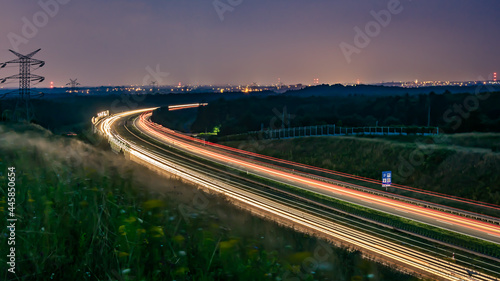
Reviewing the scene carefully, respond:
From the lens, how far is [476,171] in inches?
1323

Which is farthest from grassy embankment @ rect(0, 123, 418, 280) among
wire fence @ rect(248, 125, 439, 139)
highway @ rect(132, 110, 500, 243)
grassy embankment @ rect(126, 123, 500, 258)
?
wire fence @ rect(248, 125, 439, 139)

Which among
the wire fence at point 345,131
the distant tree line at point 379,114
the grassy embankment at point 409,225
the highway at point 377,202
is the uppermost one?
the distant tree line at point 379,114

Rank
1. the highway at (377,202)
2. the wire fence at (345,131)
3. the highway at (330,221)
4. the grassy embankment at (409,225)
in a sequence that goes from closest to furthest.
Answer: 1. the highway at (330,221)
2. the grassy embankment at (409,225)
3. the highway at (377,202)
4. the wire fence at (345,131)

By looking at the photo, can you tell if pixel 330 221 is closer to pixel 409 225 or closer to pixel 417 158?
pixel 409 225

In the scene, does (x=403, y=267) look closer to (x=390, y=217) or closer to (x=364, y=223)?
(x=364, y=223)

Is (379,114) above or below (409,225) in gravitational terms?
above

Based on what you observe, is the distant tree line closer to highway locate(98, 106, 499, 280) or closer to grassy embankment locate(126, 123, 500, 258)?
highway locate(98, 106, 499, 280)

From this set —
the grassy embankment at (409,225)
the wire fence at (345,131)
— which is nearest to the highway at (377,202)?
the grassy embankment at (409,225)

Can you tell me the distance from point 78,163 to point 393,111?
326 feet

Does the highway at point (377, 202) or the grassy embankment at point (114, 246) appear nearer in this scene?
the grassy embankment at point (114, 246)

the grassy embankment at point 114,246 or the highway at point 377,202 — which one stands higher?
the grassy embankment at point 114,246

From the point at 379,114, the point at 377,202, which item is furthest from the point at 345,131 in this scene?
the point at 379,114

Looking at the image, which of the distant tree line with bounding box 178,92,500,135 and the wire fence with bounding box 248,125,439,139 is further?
the distant tree line with bounding box 178,92,500,135

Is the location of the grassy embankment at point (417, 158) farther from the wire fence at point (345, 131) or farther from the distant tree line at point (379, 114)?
the distant tree line at point (379, 114)
